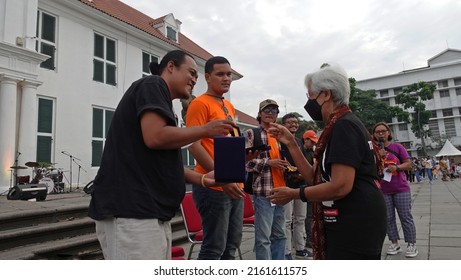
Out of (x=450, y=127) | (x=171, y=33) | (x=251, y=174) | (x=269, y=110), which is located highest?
(x=171, y=33)

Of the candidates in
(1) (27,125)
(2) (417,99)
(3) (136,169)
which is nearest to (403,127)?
A: (2) (417,99)

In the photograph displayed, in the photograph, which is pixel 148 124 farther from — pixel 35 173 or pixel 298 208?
pixel 35 173

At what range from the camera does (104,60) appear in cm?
1117

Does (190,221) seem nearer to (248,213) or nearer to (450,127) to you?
(248,213)

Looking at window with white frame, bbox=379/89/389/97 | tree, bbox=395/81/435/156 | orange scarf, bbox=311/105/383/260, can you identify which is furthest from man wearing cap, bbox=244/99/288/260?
window with white frame, bbox=379/89/389/97

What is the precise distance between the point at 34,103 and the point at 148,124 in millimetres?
8619

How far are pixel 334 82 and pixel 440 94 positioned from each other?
5744 cm

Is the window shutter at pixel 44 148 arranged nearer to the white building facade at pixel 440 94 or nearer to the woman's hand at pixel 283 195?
the woman's hand at pixel 283 195

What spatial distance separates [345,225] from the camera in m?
1.65

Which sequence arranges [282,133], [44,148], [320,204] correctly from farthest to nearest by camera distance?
[44,148]
[282,133]
[320,204]

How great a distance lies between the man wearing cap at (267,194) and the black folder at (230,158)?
1.32 m

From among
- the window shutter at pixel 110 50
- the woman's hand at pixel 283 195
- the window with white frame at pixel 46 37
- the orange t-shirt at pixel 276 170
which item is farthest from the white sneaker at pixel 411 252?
the window shutter at pixel 110 50

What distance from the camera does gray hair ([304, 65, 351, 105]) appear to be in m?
1.81

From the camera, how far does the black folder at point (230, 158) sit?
5.39 feet
